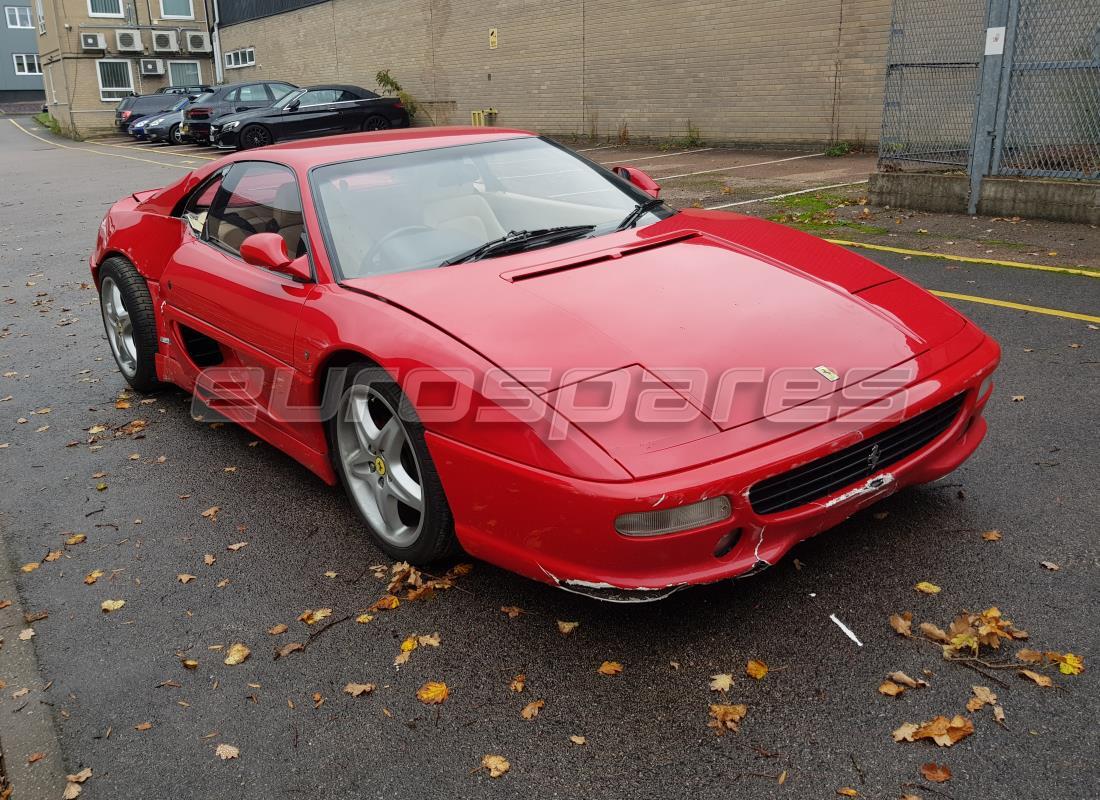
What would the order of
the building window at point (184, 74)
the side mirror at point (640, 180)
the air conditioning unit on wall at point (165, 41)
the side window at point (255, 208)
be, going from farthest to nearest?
the building window at point (184, 74) < the air conditioning unit on wall at point (165, 41) < the side mirror at point (640, 180) < the side window at point (255, 208)

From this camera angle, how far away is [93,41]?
40.3 m

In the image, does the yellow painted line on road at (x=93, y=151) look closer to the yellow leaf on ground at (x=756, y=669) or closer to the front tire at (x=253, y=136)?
the front tire at (x=253, y=136)

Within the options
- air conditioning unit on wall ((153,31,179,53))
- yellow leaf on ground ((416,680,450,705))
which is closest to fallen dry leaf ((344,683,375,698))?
yellow leaf on ground ((416,680,450,705))

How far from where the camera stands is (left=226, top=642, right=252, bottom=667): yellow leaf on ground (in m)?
3.04

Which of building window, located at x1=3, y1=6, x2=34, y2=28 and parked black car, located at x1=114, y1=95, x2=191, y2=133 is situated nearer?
parked black car, located at x1=114, y1=95, x2=191, y2=133

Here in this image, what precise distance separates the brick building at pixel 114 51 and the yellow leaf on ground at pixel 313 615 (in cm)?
4155

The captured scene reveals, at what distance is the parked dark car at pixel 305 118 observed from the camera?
71.7 ft

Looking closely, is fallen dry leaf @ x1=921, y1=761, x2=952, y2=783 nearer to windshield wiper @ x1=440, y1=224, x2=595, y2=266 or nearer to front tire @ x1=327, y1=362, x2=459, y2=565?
front tire @ x1=327, y1=362, x2=459, y2=565

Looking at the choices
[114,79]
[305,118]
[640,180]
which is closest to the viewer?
[640,180]

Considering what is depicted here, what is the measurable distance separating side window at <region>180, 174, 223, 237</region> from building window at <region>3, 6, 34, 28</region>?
67.7 meters

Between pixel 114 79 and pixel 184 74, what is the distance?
2951mm

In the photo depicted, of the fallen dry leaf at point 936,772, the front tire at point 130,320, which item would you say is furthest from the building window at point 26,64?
the fallen dry leaf at point 936,772

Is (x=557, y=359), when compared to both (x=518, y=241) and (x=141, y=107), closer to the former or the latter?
(x=518, y=241)

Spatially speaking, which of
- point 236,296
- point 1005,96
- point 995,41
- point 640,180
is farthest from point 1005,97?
point 236,296
